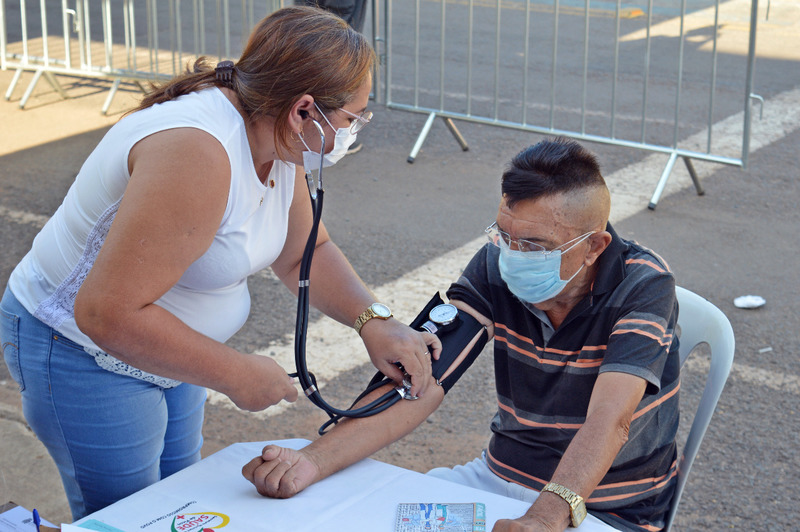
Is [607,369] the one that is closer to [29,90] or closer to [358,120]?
[358,120]

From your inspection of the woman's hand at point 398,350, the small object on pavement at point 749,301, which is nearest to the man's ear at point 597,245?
the woman's hand at point 398,350

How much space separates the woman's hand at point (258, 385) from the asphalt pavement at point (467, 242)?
1.48m

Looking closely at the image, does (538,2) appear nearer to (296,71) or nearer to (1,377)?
(1,377)

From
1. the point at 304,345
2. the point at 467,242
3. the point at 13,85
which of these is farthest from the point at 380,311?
the point at 13,85

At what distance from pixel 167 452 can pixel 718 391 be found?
128 cm

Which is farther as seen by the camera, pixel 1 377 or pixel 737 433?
pixel 1 377

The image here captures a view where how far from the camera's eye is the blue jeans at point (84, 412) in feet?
5.55

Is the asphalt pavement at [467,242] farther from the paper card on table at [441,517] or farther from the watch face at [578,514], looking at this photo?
the paper card on table at [441,517]

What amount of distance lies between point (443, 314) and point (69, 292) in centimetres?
85

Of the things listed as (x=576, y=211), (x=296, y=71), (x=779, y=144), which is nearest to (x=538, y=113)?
(x=779, y=144)

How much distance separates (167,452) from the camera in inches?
79.0

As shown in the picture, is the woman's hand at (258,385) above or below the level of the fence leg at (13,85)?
above

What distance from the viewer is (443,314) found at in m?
2.08

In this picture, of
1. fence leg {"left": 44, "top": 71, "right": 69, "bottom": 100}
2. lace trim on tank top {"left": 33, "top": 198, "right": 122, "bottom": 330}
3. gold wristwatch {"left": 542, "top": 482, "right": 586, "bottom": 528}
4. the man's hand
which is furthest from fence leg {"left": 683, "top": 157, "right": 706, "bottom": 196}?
fence leg {"left": 44, "top": 71, "right": 69, "bottom": 100}
